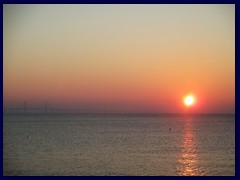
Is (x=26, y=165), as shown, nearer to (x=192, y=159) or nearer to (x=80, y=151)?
(x=80, y=151)

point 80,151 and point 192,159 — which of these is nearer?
point 192,159

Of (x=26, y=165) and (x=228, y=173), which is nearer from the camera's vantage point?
(x=228, y=173)

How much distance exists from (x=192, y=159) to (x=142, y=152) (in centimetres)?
829

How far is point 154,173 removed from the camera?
1358 inches

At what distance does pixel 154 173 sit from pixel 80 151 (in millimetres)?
18844

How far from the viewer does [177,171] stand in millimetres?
35688
